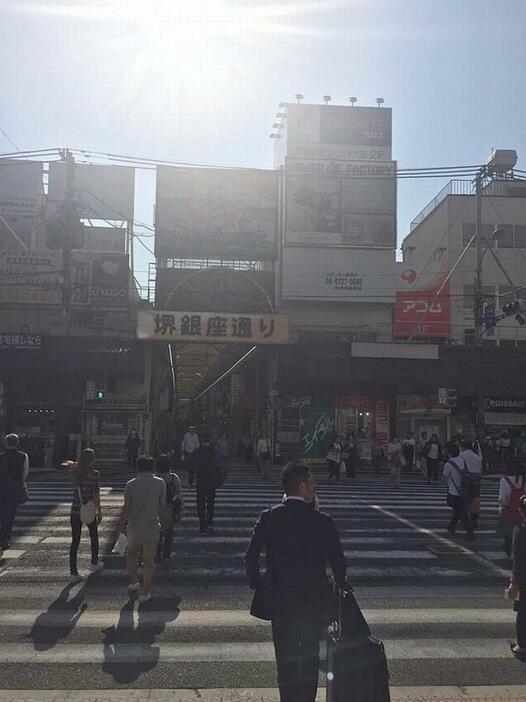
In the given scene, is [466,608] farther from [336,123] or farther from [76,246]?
[336,123]

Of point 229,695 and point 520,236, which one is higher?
point 520,236

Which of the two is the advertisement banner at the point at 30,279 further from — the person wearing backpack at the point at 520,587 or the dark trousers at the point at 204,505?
the person wearing backpack at the point at 520,587

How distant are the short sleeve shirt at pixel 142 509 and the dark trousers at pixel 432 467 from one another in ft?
58.6

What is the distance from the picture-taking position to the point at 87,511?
9.48 meters

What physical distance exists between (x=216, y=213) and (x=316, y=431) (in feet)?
56.8

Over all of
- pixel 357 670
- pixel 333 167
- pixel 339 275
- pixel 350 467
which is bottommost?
pixel 350 467

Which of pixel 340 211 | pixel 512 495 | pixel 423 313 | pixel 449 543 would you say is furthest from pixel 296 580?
pixel 340 211

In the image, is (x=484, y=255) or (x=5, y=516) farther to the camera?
(x=484, y=255)

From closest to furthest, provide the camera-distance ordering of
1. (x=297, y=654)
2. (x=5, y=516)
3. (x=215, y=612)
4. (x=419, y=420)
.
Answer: (x=297, y=654) → (x=215, y=612) → (x=5, y=516) → (x=419, y=420)

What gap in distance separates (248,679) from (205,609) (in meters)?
2.20

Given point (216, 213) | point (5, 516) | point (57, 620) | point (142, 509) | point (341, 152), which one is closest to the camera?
point (57, 620)

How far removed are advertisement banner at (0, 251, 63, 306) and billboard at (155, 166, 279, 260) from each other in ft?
20.3

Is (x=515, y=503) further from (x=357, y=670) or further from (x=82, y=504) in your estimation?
(x=357, y=670)

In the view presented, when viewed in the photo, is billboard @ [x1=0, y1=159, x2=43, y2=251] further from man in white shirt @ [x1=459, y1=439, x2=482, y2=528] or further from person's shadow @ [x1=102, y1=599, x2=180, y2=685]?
person's shadow @ [x1=102, y1=599, x2=180, y2=685]
